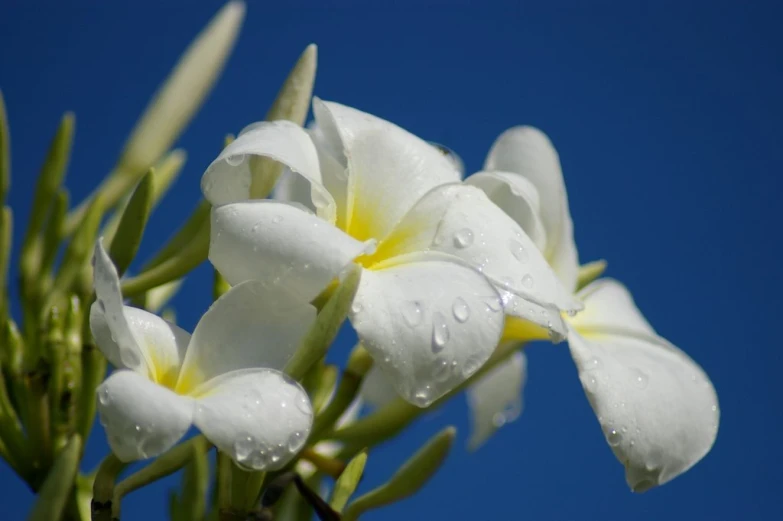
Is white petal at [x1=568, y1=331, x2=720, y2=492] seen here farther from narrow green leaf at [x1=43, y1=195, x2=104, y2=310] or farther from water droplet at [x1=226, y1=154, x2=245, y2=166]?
narrow green leaf at [x1=43, y1=195, x2=104, y2=310]

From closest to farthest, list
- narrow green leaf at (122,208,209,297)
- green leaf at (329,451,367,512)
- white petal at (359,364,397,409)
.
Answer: green leaf at (329,451,367,512) → narrow green leaf at (122,208,209,297) → white petal at (359,364,397,409)

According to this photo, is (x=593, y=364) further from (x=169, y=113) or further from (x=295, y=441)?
(x=169, y=113)

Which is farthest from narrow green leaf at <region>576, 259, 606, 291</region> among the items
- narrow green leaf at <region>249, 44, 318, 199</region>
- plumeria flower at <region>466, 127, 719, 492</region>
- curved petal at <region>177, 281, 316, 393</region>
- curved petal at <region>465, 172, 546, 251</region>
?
curved petal at <region>177, 281, 316, 393</region>

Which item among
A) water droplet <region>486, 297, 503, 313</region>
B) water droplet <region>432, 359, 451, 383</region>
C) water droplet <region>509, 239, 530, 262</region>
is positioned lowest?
water droplet <region>432, 359, 451, 383</region>

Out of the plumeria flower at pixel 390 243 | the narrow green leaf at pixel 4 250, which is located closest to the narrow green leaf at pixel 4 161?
the narrow green leaf at pixel 4 250

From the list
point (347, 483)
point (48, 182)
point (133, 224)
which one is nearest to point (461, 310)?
point (347, 483)

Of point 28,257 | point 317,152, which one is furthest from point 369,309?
point 28,257

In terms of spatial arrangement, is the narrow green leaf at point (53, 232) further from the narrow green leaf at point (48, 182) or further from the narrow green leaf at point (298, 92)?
the narrow green leaf at point (298, 92)
